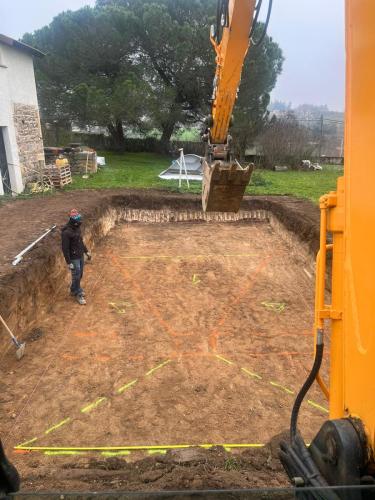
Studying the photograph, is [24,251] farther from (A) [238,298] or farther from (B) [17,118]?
(B) [17,118]

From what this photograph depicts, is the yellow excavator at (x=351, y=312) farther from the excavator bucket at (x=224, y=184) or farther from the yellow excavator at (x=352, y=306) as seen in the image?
the excavator bucket at (x=224, y=184)

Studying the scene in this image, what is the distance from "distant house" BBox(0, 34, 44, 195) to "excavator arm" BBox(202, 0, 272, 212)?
10.4 metres

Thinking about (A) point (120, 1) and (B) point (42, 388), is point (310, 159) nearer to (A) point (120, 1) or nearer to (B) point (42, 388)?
(A) point (120, 1)

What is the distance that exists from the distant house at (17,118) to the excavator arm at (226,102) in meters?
10.4

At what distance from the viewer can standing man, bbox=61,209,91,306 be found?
9031 millimetres

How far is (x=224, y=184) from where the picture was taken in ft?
24.1

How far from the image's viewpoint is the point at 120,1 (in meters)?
26.4

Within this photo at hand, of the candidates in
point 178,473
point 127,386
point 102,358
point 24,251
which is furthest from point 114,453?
point 24,251

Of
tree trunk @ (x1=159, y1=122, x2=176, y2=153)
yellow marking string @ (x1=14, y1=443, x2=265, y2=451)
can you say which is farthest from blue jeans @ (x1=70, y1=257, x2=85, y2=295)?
tree trunk @ (x1=159, y1=122, x2=176, y2=153)

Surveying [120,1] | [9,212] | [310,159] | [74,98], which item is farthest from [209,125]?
[120,1]

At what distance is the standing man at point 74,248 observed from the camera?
29.6 ft

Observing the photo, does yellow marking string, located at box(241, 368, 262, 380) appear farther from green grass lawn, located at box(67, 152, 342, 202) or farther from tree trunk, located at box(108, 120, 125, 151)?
tree trunk, located at box(108, 120, 125, 151)

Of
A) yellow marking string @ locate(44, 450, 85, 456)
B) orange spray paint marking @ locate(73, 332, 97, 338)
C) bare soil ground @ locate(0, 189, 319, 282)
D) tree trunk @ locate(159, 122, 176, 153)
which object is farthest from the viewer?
tree trunk @ locate(159, 122, 176, 153)

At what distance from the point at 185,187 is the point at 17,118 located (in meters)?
7.57
